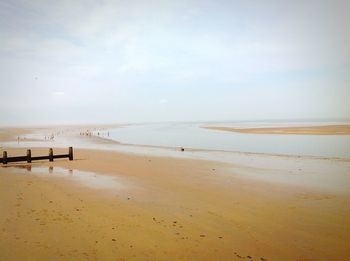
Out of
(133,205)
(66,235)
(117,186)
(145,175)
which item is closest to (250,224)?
(133,205)

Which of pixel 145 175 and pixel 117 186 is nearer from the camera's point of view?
pixel 117 186

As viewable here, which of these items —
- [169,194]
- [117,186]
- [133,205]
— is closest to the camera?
[133,205]

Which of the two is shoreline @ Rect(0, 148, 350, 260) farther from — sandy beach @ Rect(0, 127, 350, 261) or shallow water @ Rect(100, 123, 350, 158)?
shallow water @ Rect(100, 123, 350, 158)

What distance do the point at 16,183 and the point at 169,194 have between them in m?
7.92

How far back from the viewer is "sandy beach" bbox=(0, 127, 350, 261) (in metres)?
6.57

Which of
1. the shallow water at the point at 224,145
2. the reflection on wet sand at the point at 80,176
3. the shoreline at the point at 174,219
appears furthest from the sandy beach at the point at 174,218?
the shallow water at the point at 224,145

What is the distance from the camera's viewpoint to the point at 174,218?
880 cm

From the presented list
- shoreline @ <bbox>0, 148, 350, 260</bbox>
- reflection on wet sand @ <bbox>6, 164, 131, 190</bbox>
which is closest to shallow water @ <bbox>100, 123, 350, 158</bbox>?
shoreline @ <bbox>0, 148, 350, 260</bbox>

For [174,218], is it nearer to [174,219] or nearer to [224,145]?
[174,219]

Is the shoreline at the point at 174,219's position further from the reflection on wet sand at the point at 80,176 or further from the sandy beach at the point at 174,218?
the reflection on wet sand at the point at 80,176

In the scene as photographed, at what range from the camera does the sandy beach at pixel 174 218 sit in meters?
6.57

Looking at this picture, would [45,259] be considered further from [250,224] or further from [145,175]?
[145,175]

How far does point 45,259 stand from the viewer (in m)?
6.03

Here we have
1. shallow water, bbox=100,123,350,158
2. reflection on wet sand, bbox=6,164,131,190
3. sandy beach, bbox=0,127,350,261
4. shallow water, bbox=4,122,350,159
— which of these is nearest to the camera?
sandy beach, bbox=0,127,350,261
